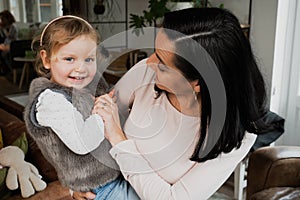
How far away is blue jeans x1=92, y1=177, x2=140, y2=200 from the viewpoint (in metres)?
0.63

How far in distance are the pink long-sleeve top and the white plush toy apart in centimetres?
106

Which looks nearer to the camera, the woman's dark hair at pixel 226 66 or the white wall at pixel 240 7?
the woman's dark hair at pixel 226 66

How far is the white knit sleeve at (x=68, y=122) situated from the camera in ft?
1.83

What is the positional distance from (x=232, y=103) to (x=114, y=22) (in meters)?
2.29

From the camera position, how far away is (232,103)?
0.61 m

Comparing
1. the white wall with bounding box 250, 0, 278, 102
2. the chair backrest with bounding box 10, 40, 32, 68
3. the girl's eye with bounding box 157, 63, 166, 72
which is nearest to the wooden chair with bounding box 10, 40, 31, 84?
the chair backrest with bounding box 10, 40, 32, 68

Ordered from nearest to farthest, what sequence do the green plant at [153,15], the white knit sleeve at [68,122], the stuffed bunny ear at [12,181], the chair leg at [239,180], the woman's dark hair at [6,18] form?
the white knit sleeve at [68,122]
the stuffed bunny ear at [12,181]
the chair leg at [239,180]
the green plant at [153,15]
the woman's dark hair at [6,18]

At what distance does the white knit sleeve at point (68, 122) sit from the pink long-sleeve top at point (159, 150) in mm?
48

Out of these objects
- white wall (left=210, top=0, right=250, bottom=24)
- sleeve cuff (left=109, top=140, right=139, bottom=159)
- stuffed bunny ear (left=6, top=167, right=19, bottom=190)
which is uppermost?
white wall (left=210, top=0, right=250, bottom=24)

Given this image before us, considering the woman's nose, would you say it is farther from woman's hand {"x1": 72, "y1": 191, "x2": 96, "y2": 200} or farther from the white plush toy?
the white plush toy

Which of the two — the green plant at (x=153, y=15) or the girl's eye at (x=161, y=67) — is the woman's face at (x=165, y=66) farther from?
the green plant at (x=153, y=15)

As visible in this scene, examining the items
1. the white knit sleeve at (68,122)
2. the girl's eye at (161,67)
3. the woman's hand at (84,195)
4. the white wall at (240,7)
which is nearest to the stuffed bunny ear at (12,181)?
the woman's hand at (84,195)

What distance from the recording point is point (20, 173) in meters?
1.56

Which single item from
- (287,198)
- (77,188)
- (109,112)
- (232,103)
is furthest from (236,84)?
(287,198)
